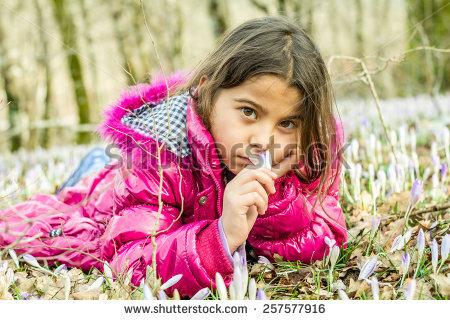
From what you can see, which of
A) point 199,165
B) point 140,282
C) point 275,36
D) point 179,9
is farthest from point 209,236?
point 179,9

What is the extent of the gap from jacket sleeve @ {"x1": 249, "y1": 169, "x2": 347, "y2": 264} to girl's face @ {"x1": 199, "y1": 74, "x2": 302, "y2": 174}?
268mm

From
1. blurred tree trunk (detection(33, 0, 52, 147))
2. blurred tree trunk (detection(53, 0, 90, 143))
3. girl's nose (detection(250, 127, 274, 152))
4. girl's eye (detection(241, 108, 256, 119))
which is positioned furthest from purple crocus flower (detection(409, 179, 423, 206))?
blurred tree trunk (detection(33, 0, 52, 147))

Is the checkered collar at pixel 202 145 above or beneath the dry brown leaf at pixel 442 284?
above

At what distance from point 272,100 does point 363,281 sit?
88 cm

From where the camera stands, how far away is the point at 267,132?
1.99 m

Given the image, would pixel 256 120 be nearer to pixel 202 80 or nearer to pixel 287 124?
pixel 287 124

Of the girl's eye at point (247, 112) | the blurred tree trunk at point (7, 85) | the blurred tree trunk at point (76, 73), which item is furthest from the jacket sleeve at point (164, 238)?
the blurred tree trunk at point (76, 73)

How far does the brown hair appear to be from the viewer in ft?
6.84

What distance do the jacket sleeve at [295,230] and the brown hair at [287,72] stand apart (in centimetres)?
14

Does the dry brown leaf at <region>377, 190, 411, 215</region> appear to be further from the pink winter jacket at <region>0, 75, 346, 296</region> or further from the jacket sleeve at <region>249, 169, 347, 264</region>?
the jacket sleeve at <region>249, 169, 347, 264</region>

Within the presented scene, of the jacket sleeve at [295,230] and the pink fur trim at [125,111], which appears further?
the pink fur trim at [125,111]

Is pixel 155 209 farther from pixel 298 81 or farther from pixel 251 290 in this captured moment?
pixel 298 81

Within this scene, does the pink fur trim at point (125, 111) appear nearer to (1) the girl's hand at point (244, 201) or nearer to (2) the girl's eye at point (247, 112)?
(2) the girl's eye at point (247, 112)

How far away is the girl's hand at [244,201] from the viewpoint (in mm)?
1802
